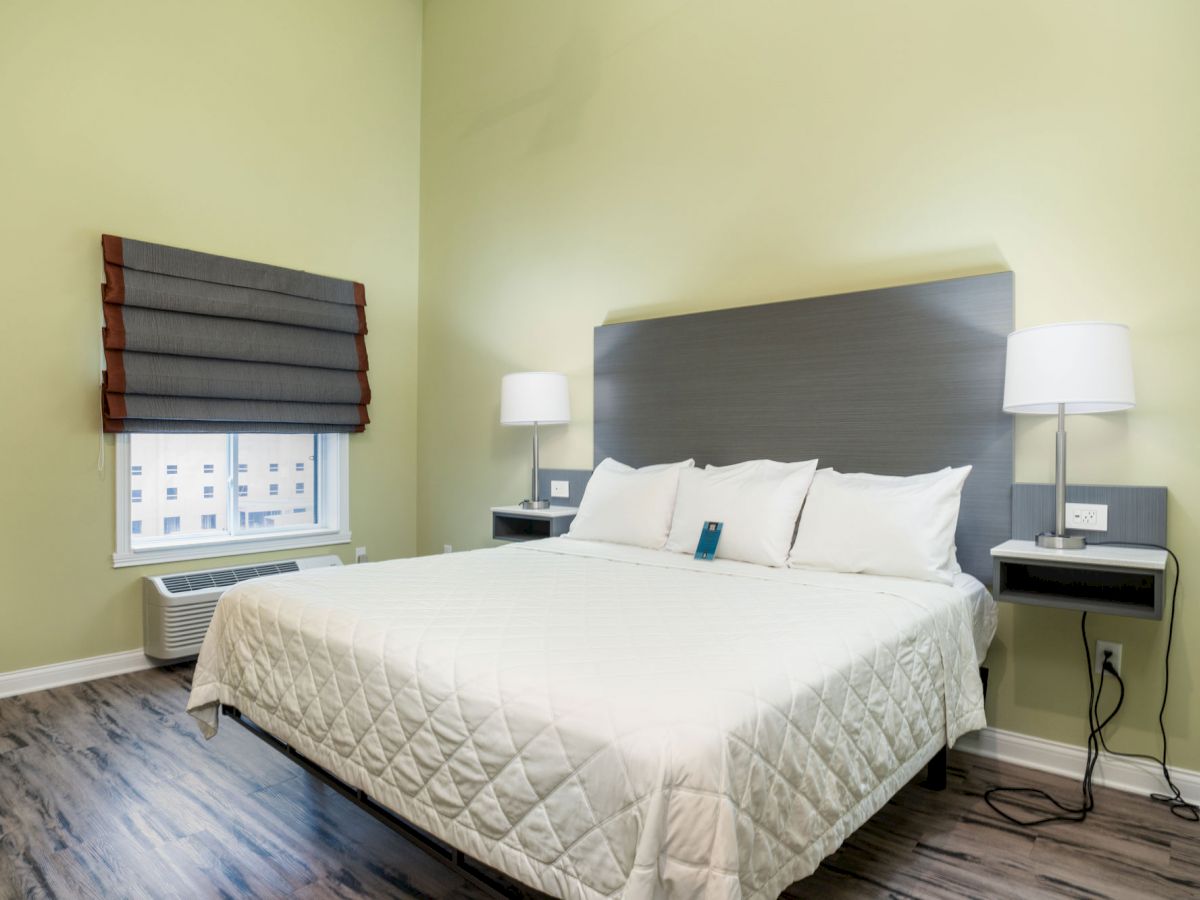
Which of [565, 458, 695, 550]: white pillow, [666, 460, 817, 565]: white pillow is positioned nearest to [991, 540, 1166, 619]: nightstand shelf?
[666, 460, 817, 565]: white pillow

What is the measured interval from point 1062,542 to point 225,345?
375cm

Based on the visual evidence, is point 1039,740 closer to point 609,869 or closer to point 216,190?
point 609,869

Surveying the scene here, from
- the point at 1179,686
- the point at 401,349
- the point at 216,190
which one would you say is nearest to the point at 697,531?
the point at 1179,686

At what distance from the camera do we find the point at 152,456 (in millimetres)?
3646

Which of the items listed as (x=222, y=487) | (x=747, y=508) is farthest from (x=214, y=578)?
(x=747, y=508)

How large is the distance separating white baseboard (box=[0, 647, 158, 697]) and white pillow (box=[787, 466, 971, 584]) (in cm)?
312

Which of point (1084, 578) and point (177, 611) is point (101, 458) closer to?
point (177, 611)

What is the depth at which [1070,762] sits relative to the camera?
2.37m

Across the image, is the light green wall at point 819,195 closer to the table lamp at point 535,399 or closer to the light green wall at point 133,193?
the table lamp at point 535,399

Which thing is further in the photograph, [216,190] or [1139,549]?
[216,190]

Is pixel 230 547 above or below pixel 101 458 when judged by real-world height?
below

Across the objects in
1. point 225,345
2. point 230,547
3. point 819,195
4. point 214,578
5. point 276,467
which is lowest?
point 214,578

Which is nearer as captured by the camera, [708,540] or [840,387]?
[708,540]

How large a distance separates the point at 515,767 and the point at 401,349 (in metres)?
3.73
